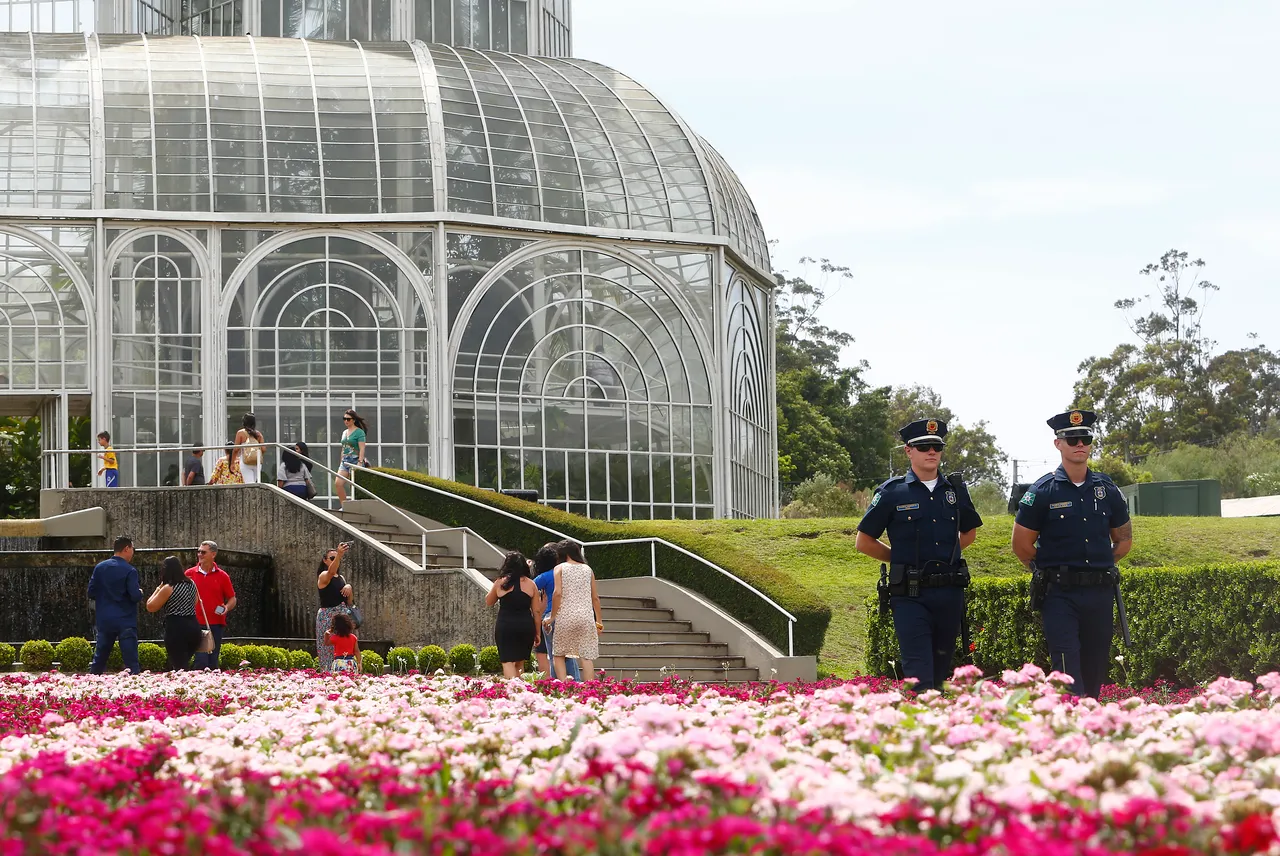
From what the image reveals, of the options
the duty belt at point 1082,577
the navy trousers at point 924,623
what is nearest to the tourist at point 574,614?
the navy trousers at point 924,623

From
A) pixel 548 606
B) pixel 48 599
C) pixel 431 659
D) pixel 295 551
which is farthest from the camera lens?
pixel 295 551

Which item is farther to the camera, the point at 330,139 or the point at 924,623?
the point at 330,139

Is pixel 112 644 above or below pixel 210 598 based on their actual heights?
below

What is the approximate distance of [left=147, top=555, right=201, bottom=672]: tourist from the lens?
1432cm

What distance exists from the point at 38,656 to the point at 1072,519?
34.9 ft

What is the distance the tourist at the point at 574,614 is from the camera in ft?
42.3

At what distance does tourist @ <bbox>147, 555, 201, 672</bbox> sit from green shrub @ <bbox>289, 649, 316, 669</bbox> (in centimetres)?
161

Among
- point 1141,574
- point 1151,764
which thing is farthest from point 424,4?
point 1151,764

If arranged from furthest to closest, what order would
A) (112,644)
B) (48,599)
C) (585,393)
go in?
(585,393) < (48,599) < (112,644)

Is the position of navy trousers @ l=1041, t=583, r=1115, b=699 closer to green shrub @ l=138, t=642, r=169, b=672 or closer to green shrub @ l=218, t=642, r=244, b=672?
green shrub @ l=218, t=642, r=244, b=672

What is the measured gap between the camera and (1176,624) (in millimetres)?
13188

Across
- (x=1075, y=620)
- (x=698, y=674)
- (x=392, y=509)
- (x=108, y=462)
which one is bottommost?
(x=698, y=674)

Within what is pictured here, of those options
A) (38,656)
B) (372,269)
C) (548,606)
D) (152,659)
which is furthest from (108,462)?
(548,606)

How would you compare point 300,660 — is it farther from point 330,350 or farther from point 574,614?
point 330,350
